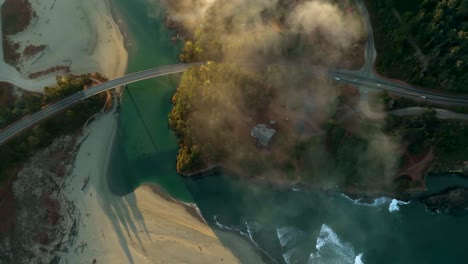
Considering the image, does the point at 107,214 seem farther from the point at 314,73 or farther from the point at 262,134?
the point at 314,73

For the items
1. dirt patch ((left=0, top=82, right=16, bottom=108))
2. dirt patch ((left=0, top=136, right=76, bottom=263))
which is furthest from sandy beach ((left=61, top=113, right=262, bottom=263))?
dirt patch ((left=0, top=82, right=16, bottom=108))

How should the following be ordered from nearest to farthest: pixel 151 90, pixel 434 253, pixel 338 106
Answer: pixel 434 253
pixel 338 106
pixel 151 90

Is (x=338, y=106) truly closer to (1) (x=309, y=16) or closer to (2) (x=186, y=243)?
(1) (x=309, y=16)

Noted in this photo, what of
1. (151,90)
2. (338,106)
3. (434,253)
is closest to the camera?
(434,253)

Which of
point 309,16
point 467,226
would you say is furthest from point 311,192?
point 309,16

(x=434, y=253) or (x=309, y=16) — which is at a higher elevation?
(x=309, y=16)

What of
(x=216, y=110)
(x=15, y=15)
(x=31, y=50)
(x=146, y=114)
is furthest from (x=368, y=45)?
(x=15, y=15)
